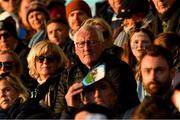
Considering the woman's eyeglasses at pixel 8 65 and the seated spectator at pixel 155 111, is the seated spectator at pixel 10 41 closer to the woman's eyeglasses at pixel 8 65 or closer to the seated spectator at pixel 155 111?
the woman's eyeglasses at pixel 8 65

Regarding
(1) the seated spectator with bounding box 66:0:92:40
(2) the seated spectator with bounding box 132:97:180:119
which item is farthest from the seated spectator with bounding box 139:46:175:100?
(1) the seated spectator with bounding box 66:0:92:40

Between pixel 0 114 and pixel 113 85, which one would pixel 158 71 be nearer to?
pixel 113 85

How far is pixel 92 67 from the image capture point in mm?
12617

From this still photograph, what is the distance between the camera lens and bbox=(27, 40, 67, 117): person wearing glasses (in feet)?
44.2

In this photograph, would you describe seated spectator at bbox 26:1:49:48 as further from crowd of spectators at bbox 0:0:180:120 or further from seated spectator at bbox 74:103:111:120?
seated spectator at bbox 74:103:111:120

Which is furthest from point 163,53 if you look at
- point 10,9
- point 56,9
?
point 10,9

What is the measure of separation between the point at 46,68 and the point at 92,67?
4.27 feet

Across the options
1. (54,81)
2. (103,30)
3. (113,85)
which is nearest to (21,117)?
(113,85)

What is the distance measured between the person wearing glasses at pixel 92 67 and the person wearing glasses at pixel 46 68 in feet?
1.24

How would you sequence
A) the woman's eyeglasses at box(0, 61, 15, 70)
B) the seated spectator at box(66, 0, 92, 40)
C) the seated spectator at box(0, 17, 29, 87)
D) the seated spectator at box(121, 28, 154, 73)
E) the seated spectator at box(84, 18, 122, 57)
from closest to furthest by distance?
the seated spectator at box(84, 18, 122, 57) → the seated spectator at box(121, 28, 154, 73) → the woman's eyeglasses at box(0, 61, 15, 70) → the seated spectator at box(66, 0, 92, 40) → the seated spectator at box(0, 17, 29, 87)

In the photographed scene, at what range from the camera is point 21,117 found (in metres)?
11.6

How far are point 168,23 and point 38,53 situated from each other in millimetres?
1801

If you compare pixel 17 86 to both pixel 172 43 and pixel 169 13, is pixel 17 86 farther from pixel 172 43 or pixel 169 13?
pixel 169 13

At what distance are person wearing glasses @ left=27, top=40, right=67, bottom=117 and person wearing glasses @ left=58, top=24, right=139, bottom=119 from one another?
38 cm
